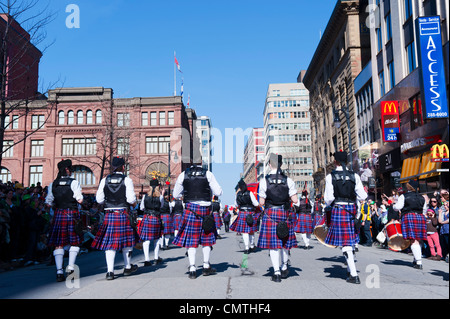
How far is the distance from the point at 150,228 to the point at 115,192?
2906 mm

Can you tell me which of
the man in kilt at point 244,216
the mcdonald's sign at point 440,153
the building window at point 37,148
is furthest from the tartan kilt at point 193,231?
the building window at point 37,148

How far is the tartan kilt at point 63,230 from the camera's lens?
7.57m

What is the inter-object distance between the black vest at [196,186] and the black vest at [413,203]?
16.3 ft

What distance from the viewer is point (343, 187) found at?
23.2 ft

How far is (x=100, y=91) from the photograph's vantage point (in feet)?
189

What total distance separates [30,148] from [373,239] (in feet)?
166

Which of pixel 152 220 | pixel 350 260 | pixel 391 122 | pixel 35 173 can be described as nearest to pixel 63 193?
pixel 152 220

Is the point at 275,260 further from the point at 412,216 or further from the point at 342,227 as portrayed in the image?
the point at 412,216

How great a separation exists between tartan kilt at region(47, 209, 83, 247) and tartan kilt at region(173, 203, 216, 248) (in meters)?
1.94

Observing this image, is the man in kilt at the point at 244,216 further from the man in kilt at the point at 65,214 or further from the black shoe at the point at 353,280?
the black shoe at the point at 353,280

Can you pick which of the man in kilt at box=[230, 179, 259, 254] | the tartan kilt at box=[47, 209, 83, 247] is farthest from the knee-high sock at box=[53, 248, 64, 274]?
the man in kilt at box=[230, 179, 259, 254]

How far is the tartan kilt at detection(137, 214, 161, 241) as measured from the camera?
32.9 ft

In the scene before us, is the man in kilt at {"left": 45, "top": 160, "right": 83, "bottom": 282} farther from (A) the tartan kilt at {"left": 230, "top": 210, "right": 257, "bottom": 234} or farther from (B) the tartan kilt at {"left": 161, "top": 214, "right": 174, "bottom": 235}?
(A) the tartan kilt at {"left": 230, "top": 210, "right": 257, "bottom": 234}

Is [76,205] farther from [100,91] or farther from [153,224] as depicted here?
[100,91]
